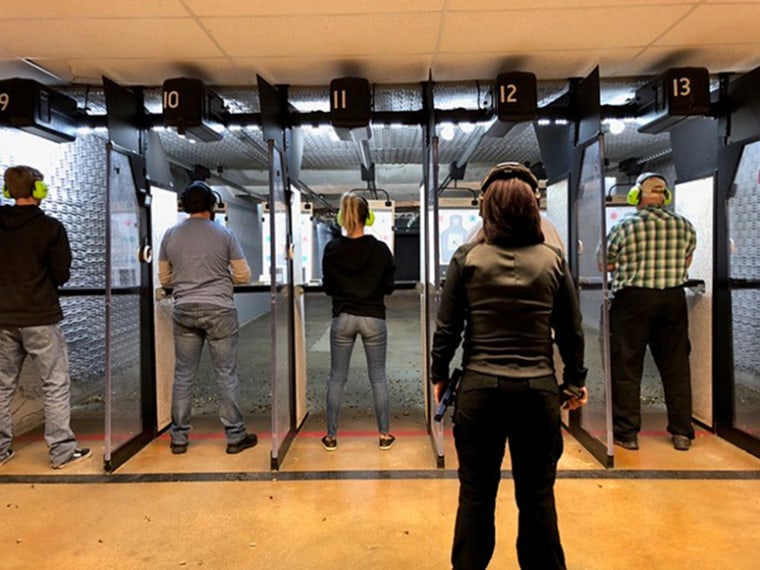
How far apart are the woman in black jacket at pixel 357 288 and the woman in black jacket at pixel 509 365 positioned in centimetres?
134

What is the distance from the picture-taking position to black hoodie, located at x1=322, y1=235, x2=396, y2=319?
115 inches

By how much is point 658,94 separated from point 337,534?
2959 millimetres

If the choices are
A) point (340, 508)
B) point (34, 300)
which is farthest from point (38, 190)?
point (340, 508)

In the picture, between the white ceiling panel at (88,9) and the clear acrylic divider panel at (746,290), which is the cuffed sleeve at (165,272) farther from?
the clear acrylic divider panel at (746,290)

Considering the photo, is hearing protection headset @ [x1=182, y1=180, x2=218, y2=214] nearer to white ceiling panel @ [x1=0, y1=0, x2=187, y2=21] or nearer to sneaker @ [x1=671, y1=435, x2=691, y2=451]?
white ceiling panel @ [x1=0, y1=0, x2=187, y2=21]

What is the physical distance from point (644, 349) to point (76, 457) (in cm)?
340

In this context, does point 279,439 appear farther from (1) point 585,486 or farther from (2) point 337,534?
(1) point 585,486

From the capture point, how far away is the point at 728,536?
6.78ft

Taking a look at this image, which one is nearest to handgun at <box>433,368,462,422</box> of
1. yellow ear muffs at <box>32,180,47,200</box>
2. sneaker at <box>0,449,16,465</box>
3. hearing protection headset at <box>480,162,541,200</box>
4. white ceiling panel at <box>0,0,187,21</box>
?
hearing protection headset at <box>480,162,541,200</box>

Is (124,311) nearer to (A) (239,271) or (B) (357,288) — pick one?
(A) (239,271)

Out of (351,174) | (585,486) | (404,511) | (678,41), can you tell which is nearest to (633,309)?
(585,486)

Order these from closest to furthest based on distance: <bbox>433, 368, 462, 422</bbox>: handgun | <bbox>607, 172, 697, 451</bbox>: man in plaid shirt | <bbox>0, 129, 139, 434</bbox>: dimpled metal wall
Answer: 1. <bbox>433, 368, 462, 422</bbox>: handgun
2. <bbox>607, 172, 697, 451</bbox>: man in plaid shirt
3. <bbox>0, 129, 139, 434</bbox>: dimpled metal wall

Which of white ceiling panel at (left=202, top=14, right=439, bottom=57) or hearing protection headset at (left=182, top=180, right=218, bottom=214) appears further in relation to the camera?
hearing protection headset at (left=182, top=180, right=218, bottom=214)

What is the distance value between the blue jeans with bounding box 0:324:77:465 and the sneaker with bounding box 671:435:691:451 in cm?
352
